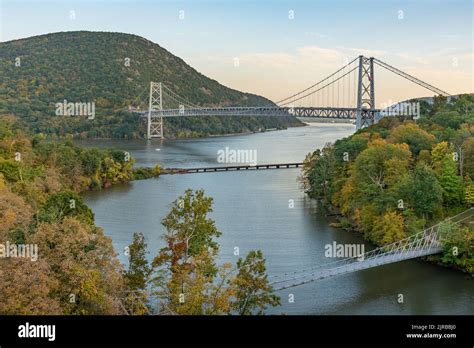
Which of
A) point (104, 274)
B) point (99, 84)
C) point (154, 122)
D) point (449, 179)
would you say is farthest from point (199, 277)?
point (99, 84)

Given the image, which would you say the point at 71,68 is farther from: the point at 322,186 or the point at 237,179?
the point at 322,186

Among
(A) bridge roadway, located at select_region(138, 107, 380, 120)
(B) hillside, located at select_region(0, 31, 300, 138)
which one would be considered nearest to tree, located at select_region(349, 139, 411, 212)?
(A) bridge roadway, located at select_region(138, 107, 380, 120)

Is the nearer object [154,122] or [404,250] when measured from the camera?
[404,250]

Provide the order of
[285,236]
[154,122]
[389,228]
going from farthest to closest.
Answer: [154,122] < [285,236] < [389,228]

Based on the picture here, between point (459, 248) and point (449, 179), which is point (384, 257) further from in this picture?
point (449, 179)

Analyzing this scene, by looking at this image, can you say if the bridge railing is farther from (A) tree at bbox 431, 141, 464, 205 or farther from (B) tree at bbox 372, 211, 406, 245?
(A) tree at bbox 431, 141, 464, 205

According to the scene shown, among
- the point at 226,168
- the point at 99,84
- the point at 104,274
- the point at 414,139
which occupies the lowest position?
the point at 104,274

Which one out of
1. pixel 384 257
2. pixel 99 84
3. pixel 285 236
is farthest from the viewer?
pixel 99 84
